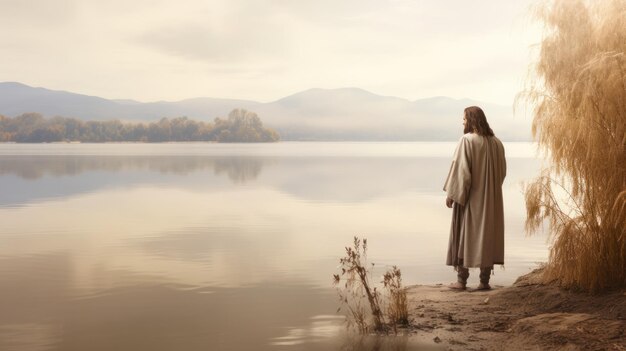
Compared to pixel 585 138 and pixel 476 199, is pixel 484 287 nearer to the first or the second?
pixel 476 199

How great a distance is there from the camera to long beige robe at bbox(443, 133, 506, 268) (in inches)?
343

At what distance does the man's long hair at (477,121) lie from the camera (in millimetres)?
8859

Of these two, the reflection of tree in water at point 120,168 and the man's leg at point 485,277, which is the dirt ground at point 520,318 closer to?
the man's leg at point 485,277

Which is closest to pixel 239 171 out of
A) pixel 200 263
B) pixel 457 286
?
pixel 200 263

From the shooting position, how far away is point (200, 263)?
37.9 feet

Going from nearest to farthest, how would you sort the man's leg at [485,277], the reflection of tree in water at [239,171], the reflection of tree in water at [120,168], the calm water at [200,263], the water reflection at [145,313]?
1. the water reflection at [145,313]
2. the calm water at [200,263]
3. the man's leg at [485,277]
4. the reflection of tree in water at [239,171]
5. the reflection of tree in water at [120,168]

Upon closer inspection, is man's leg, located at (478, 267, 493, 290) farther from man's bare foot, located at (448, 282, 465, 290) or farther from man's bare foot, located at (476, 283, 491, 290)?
man's bare foot, located at (448, 282, 465, 290)

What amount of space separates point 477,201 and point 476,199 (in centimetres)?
3

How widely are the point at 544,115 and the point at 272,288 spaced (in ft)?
13.0

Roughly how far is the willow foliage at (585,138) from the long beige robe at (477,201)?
439mm

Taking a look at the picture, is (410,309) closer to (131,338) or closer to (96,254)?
(131,338)

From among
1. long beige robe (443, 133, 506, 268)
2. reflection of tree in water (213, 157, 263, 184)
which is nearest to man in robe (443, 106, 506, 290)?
long beige robe (443, 133, 506, 268)

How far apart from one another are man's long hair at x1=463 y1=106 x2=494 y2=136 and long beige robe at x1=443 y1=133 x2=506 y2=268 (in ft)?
0.23

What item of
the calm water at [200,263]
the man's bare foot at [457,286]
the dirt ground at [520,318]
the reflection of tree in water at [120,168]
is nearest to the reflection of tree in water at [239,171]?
the reflection of tree in water at [120,168]
